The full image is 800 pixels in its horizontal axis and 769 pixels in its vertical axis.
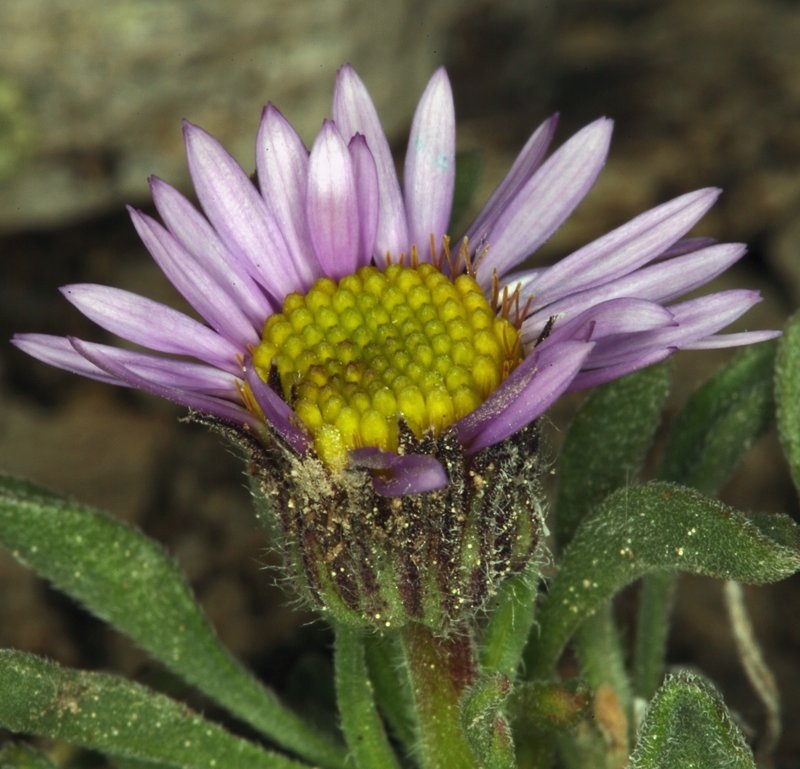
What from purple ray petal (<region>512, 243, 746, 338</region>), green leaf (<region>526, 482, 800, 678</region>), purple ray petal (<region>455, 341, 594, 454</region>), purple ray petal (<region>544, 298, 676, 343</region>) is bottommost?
green leaf (<region>526, 482, 800, 678</region>)

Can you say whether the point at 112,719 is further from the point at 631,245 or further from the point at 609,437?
the point at 631,245

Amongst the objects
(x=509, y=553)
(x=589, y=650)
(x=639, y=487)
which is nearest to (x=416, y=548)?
(x=509, y=553)

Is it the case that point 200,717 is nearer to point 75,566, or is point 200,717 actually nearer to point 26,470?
point 75,566

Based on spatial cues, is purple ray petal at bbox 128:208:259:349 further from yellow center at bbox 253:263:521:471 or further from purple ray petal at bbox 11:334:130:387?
purple ray petal at bbox 11:334:130:387

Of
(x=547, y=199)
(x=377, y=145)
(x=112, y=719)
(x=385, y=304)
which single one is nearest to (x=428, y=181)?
(x=377, y=145)

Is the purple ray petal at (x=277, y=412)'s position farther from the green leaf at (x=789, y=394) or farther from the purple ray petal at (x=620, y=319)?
the green leaf at (x=789, y=394)

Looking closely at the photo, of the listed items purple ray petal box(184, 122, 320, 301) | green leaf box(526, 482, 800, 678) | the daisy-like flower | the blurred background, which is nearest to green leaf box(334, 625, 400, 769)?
green leaf box(526, 482, 800, 678)

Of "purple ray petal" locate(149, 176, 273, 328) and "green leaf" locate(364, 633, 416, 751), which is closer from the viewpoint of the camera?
"purple ray petal" locate(149, 176, 273, 328)

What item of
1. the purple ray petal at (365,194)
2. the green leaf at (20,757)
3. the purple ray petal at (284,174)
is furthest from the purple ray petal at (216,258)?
the green leaf at (20,757)
